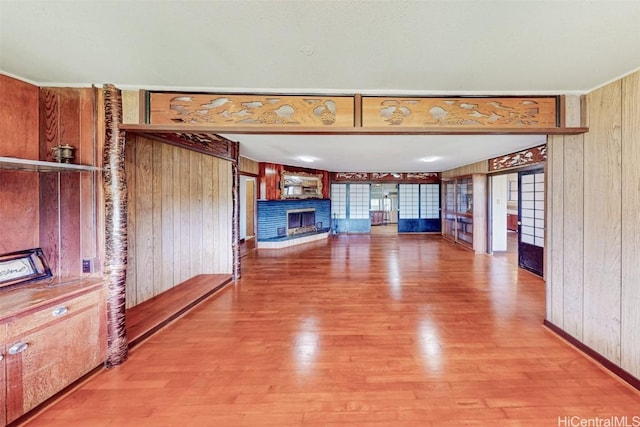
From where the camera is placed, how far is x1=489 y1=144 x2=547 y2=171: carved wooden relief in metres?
4.10

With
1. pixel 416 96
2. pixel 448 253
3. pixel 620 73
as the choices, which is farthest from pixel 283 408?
pixel 448 253

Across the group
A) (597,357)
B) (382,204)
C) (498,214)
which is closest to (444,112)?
(597,357)

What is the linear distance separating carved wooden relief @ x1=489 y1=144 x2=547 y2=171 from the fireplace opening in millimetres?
4841

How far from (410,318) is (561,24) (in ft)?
8.67

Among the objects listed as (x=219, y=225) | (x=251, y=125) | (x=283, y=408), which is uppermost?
(x=251, y=125)

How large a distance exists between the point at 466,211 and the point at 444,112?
555 cm

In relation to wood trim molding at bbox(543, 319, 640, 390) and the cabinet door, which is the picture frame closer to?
the cabinet door

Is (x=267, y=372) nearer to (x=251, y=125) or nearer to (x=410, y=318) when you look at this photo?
(x=410, y=318)

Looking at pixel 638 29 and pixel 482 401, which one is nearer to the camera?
pixel 638 29

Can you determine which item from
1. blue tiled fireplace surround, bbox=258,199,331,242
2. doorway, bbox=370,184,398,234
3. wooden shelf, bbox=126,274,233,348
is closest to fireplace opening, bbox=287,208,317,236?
blue tiled fireplace surround, bbox=258,199,331,242

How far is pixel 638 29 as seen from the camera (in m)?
1.39

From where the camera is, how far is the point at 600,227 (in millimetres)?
2051

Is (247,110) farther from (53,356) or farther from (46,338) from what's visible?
(53,356)

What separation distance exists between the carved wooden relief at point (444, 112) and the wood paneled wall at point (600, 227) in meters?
0.62
